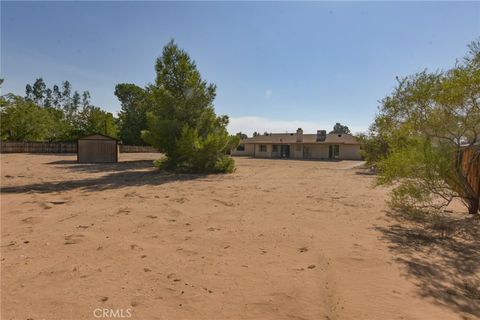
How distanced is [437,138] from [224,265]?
6447 millimetres

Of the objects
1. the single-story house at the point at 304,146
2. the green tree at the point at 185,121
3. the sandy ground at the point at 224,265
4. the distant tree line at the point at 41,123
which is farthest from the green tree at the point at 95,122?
the sandy ground at the point at 224,265

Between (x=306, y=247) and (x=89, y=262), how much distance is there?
348 cm

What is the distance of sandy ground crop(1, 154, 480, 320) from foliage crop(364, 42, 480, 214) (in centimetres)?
116

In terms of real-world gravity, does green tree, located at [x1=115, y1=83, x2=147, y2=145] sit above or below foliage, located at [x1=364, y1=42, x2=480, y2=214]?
above

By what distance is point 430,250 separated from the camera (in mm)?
5445

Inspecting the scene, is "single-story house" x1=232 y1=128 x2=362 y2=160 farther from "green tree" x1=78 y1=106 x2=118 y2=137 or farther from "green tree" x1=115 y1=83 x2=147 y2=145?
"green tree" x1=78 y1=106 x2=118 y2=137

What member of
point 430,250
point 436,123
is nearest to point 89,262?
point 430,250

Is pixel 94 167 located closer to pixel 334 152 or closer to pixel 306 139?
pixel 306 139

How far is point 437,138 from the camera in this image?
7715 millimetres

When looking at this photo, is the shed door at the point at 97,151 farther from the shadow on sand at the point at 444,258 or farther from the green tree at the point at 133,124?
the shadow on sand at the point at 444,258

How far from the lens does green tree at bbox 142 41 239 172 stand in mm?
18969

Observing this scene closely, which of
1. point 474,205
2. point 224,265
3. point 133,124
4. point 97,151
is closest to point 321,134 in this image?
point 133,124

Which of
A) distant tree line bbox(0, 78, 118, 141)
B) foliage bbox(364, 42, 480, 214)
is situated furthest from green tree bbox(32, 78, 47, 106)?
foliage bbox(364, 42, 480, 214)

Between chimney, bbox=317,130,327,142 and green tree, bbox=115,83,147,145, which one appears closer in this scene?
chimney, bbox=317,130,327,142
